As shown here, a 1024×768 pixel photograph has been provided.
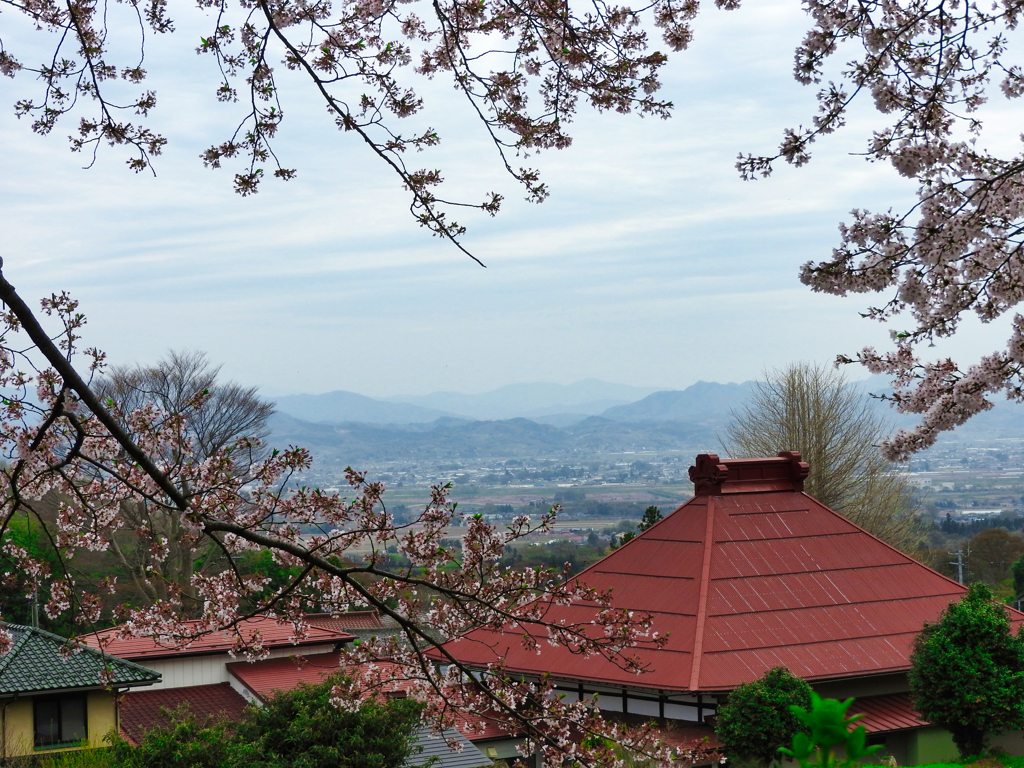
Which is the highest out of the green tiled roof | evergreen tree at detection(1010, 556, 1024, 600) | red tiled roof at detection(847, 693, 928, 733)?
the green tiled roof

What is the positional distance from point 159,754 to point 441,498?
6.46 metres

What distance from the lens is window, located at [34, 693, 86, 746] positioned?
12383mm

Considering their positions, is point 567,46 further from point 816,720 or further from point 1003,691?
point 1003,691

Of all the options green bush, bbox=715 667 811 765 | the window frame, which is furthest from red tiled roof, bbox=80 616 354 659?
green bush, bbox=715 667 811 765

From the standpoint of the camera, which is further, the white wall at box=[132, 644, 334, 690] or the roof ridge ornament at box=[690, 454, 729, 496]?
the white wall at box=[132, 644, 334, 690]

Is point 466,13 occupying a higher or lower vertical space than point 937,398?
higher

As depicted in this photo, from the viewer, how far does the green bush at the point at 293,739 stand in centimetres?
907

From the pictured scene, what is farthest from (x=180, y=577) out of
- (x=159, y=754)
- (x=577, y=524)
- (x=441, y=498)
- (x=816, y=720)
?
(x=577, y=524)

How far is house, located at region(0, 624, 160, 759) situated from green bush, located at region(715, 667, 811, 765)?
25.4 ft

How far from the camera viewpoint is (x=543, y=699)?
160 inches

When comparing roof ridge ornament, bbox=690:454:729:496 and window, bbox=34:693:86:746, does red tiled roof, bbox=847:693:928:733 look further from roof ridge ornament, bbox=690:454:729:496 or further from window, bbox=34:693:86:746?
window, bbox=34:693:86:746

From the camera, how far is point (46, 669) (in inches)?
498

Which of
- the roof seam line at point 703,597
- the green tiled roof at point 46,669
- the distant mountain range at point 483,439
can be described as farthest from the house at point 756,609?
the distant mountain range at point 483,439

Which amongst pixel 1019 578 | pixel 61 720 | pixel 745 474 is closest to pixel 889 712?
pixel 745 474
